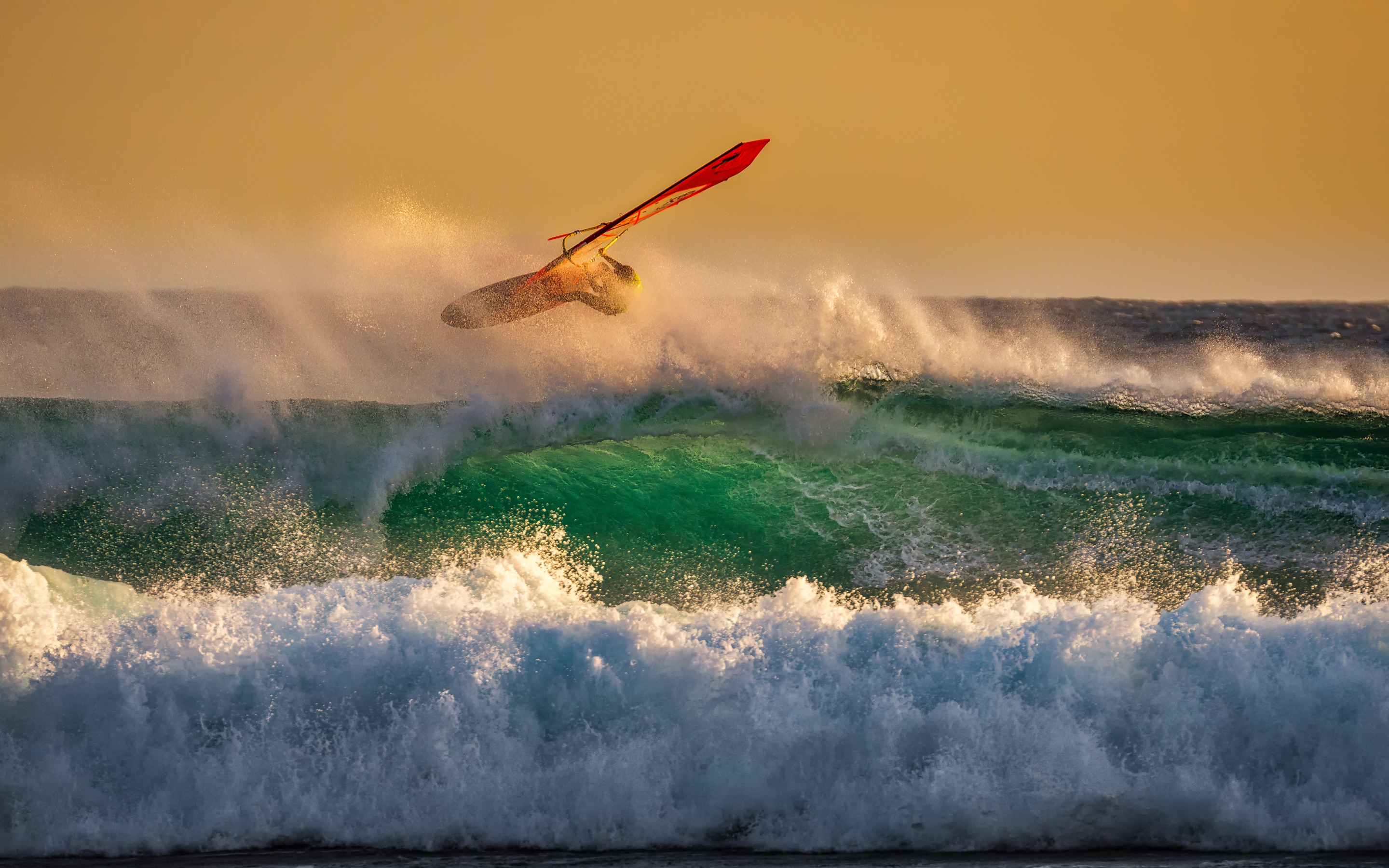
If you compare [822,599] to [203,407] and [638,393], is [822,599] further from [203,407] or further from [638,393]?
[203,407]

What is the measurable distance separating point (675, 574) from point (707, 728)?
5.06ft

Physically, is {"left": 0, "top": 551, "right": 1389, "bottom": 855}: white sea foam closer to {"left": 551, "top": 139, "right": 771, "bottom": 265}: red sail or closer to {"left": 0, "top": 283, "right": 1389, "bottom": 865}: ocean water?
{"left": 0, "top": 283, "right": 1389, "bottom": 865}: ocean water

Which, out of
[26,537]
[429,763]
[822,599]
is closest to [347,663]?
[429,763]

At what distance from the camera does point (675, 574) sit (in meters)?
5.55

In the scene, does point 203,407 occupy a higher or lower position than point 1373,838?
higher

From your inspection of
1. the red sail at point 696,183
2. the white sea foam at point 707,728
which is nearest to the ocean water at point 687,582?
the white sea foam at point 707,728

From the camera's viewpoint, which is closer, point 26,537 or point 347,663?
point 347,663

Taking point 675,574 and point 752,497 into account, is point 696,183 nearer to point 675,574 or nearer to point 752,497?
point 752,497

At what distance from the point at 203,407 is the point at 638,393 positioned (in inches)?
117

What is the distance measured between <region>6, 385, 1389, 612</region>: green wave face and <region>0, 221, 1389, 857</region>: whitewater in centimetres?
3

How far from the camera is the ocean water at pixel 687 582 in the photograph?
3943 mm

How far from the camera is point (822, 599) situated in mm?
4746

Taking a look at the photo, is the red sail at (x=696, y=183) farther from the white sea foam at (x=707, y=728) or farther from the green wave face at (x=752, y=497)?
the white sea foam at (x=707, y=728)

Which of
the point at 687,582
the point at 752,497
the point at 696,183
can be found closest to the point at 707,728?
the point at 687,582
